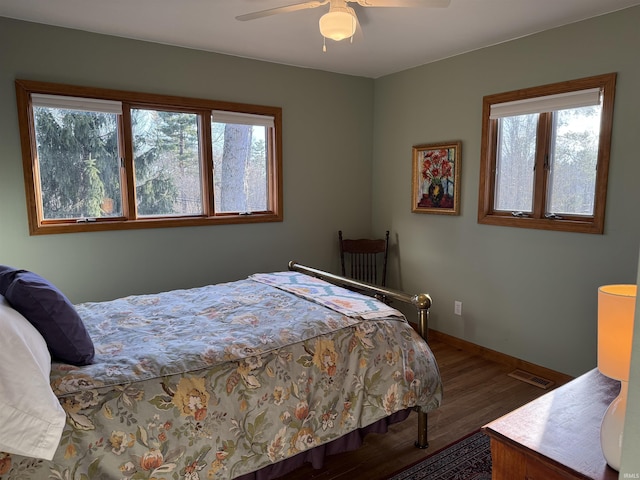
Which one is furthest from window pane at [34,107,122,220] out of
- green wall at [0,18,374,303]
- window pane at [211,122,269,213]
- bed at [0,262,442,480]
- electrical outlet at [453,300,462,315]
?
electrical outlet at [453,300,462,315]

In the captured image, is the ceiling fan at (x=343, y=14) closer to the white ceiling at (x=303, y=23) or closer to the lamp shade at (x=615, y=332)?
the white ceiling at (x=303, y=23)

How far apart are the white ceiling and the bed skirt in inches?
92.5

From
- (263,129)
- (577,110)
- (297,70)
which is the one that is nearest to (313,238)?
(263,129)

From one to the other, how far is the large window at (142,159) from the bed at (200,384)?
1.09 m

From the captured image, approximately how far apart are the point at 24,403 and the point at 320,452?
1.19 metres

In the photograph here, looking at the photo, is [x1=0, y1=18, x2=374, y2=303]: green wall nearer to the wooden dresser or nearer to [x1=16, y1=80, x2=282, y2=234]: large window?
[x1=16, y1=80, x2=282, y2=234]: large window

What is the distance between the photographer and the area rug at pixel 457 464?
2.10 metres

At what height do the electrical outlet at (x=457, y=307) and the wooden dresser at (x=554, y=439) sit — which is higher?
the wooden dresser at (x=554, y=439)

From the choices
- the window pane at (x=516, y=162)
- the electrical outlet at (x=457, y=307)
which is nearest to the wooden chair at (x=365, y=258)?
the electrical outlet at (x=457, y=307)

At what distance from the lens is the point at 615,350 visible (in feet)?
3.33

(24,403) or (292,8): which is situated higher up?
(292,8)

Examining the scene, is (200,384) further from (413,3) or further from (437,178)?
(437,178)

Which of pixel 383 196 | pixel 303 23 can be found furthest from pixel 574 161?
pixel 303 23

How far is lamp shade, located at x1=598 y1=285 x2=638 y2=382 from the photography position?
0.98 meters
